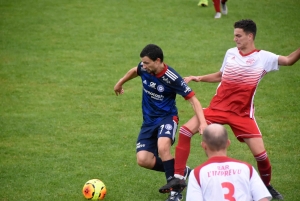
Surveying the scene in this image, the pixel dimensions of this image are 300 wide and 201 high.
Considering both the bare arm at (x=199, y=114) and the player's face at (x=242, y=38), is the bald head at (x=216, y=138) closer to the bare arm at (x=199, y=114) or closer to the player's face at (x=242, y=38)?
the bare arm at (x=199, y=114)

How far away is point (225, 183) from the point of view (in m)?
5.28

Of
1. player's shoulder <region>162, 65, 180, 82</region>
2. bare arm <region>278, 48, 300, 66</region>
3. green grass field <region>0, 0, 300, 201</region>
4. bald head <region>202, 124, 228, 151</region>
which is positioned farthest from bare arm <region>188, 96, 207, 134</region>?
bald head <region>202, 124, 228, 151</region>

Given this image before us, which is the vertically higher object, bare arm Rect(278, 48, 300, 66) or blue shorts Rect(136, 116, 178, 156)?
bare arm Rect(278, 48, 300, 66)

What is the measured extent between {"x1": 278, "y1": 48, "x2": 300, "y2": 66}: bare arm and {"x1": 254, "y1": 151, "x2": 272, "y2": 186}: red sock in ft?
4.58

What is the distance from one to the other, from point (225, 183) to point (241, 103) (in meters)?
3.45

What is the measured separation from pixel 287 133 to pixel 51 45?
969 centimetres

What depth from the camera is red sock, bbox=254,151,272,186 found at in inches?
335

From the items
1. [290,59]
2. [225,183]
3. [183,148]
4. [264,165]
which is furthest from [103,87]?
[225,183]

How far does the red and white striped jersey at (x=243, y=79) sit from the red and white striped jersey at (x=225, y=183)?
331 cm

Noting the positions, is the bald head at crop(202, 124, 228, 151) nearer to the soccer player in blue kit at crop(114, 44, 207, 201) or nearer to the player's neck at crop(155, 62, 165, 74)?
the soccer player in blue kit at crop(114, 44, 207, 201)

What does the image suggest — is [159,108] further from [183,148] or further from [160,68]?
[183,148]

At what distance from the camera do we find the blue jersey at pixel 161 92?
8586 mm

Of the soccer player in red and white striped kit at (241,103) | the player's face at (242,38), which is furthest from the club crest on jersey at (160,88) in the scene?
the player's face at (242,38)

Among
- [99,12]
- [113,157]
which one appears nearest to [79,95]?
[113,157]
